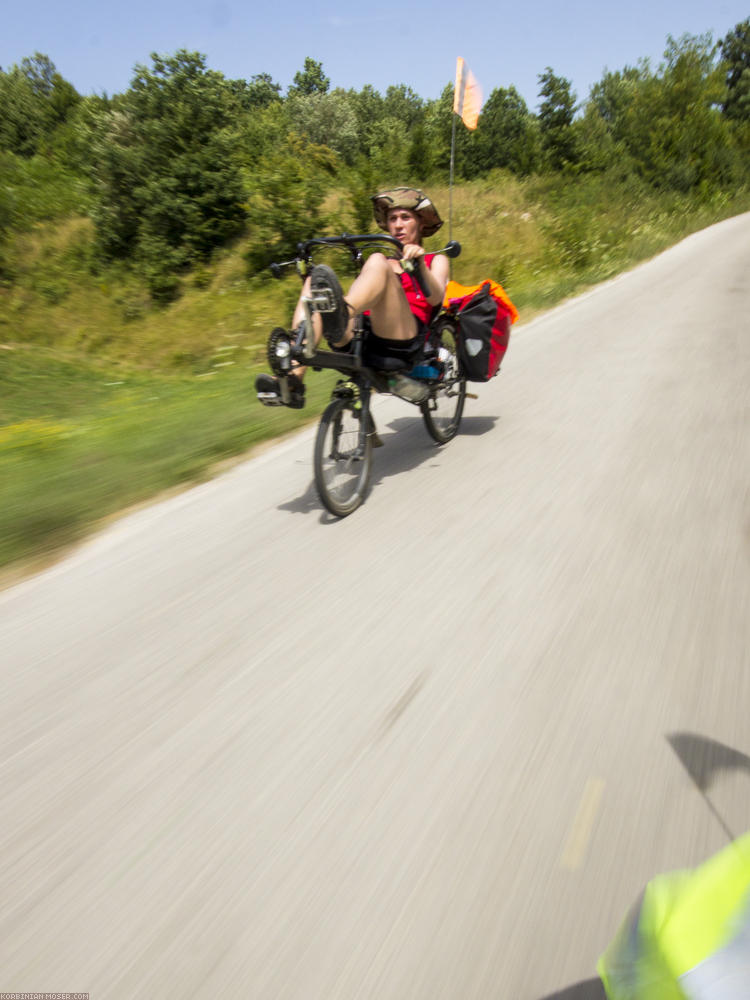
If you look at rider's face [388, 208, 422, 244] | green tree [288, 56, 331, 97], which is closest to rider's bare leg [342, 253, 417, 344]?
rider's face [388, 208, 422, 244]

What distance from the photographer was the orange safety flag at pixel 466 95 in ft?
32.4

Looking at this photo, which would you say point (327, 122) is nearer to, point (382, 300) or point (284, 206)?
point (284, 206)

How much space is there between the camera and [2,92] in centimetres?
4584

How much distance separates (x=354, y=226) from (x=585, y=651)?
56.7ft

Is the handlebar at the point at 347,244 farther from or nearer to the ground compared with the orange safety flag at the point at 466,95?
nearer to the ground

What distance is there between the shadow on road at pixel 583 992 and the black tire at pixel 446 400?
3.71 metres

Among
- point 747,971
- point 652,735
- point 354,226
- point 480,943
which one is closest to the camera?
point 747,971

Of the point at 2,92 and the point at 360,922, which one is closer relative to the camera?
the point at 360,922

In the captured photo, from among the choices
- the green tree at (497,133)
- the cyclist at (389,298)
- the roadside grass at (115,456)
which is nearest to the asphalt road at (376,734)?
the roadside grass at (115,456)

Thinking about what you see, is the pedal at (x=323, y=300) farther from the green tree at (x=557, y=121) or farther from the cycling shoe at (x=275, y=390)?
the green tree at (x=557, y=121)

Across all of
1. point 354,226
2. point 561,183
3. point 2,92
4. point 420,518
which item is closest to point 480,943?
point 420,518

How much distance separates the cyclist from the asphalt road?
2.58 feet

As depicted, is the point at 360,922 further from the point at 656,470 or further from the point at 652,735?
the point at 656,470

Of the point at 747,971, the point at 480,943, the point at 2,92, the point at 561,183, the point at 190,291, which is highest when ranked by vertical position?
the point at 2,92
